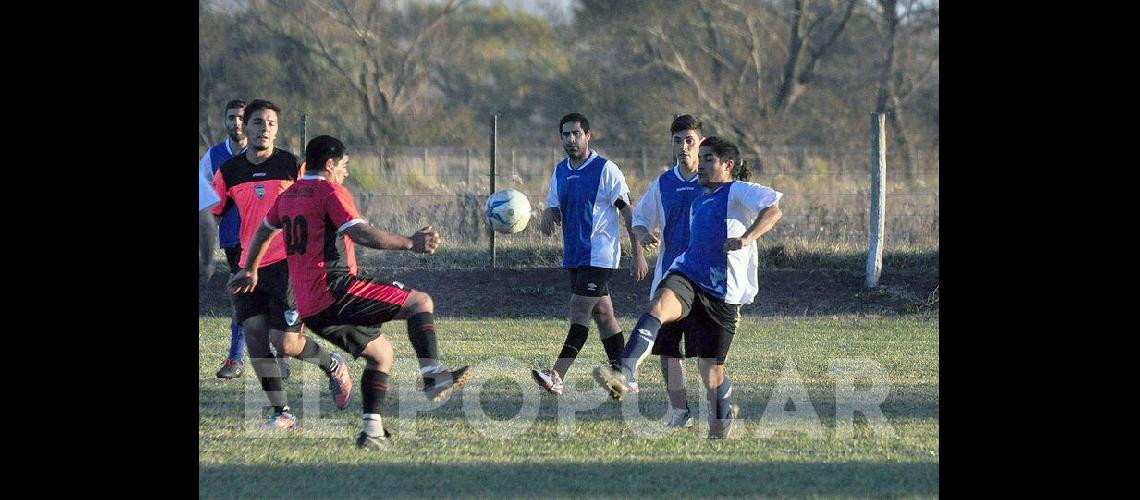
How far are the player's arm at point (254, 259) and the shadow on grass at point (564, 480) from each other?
4.12ft

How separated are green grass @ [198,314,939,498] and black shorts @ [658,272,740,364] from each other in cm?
43

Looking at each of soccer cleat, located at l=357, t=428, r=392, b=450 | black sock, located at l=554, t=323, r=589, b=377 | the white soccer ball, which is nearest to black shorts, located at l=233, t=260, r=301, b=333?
soccer cleat, located at l=357, t=428, r=392, b=450

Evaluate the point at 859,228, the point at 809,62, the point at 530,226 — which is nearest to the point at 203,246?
the point at 530,226

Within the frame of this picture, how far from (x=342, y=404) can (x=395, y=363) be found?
2.04 meters

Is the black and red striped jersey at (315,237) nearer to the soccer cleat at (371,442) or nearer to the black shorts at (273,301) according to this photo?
the soccer cleat at (371,442)

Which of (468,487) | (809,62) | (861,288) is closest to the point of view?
(468,487)

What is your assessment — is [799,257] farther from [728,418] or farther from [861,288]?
[728,418]

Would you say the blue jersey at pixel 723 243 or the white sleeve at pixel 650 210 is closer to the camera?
the blue jersey at pixel 723 243

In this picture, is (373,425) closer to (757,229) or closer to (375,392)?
(375,392)

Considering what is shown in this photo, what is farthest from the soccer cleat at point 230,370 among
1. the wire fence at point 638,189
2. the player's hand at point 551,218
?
the wire fence at point 638,189

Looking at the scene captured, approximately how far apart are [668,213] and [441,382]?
5.86ft

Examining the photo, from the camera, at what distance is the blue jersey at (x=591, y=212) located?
841 cm

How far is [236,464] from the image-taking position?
606 cm

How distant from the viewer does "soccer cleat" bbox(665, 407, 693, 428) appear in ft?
23.0
